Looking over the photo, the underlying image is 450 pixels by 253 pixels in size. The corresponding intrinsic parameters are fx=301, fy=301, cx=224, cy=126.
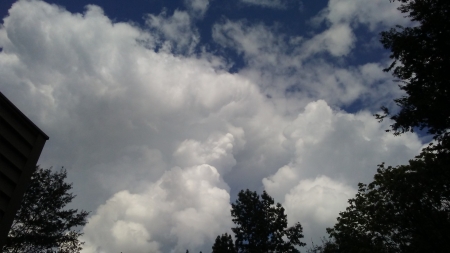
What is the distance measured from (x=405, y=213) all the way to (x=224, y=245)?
29057 millimetres

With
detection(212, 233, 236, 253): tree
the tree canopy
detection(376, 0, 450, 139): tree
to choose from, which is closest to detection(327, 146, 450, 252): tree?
the tree canopy

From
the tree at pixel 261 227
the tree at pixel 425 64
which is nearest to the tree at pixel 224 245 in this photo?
the tree at pixel 261 227

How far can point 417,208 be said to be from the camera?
25.0 metres

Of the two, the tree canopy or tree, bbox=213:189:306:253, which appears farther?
tree, bbox=213:189:306:253

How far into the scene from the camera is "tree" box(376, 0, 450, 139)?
1324 centimetres

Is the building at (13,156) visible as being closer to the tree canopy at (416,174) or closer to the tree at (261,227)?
the tree canopy at (416,174)

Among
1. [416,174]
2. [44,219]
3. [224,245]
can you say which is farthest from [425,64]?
[224,245]

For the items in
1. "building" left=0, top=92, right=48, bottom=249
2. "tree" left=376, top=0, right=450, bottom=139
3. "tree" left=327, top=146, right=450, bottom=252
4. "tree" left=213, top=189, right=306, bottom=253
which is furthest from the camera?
"tree" left=213, top=189, right=306, bottom=253

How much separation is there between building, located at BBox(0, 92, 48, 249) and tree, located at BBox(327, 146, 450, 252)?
23.5 metres

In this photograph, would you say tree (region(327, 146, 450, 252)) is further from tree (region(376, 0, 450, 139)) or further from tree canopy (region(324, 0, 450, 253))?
tree (region(376, 0, 450, 139))

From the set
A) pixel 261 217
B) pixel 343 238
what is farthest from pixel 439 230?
pixel 261 217

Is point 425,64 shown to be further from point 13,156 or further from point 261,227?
point 261,227

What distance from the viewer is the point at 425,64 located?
14312 mm

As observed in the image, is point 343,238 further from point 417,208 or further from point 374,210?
point 417,208
